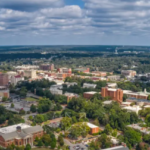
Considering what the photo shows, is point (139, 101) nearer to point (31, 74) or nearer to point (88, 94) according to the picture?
point (88, 94)

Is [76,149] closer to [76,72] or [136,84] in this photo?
[136,84]

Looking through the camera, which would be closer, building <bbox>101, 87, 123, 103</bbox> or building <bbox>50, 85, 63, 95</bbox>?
building <bbox>101, 87, 123, 103</bbox>

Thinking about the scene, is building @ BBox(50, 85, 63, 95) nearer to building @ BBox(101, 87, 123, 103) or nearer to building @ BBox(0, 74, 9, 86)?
building @ BBox(101, 87, 123, 103)

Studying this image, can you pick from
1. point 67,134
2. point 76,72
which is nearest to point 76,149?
point 67,134

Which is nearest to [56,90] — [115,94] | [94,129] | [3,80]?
[115,94]

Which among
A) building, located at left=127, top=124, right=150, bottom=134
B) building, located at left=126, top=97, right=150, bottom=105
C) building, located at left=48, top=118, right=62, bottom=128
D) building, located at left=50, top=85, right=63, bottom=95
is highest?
building, located at left=50, top=85, right=63, bottom=95

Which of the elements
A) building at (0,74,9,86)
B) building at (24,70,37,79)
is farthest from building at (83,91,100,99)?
building at (24,70,37,79)

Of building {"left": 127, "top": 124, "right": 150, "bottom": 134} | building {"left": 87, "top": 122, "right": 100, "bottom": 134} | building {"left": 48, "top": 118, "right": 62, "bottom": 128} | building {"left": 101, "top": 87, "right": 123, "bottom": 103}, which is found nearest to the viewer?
building {"left": 127, "top": 124, "right": 150, "bottom": 134}

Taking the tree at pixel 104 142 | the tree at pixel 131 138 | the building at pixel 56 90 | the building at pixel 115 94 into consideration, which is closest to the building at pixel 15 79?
the building at pixel 56 90

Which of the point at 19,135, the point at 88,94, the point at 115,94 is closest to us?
the point at 19,135
